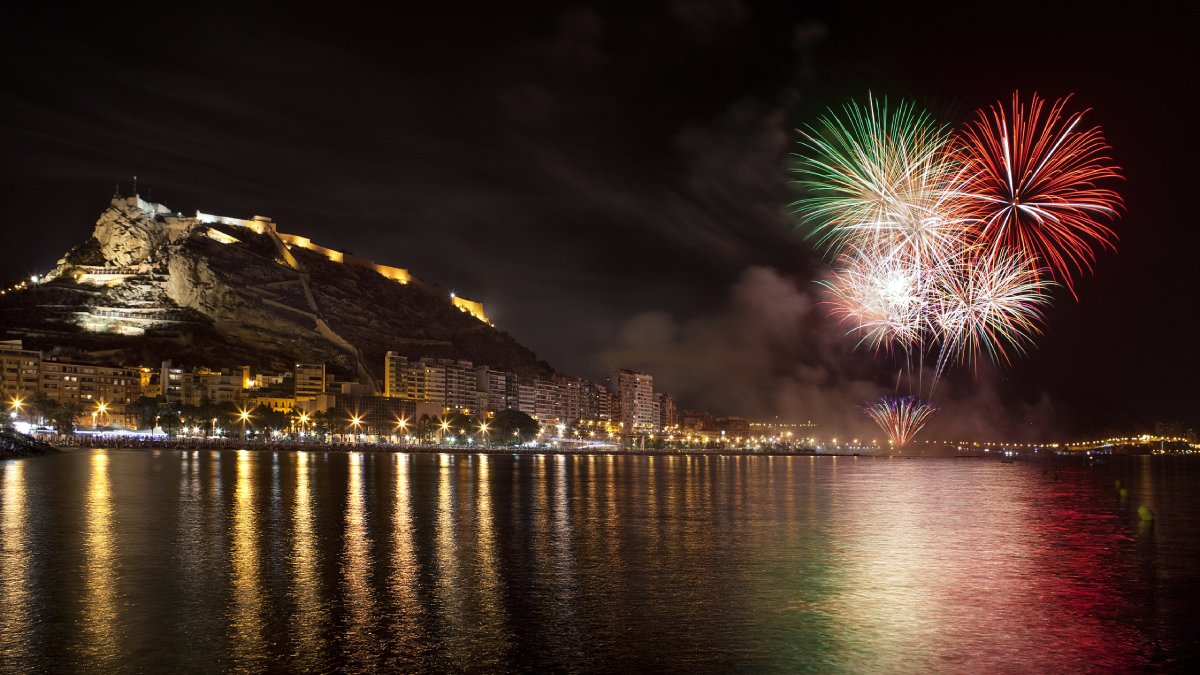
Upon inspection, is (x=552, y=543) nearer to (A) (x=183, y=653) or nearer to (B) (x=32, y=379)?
(A) (x=183, y=653)

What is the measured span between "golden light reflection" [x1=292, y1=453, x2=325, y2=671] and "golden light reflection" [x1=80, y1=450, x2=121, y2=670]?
6.99ft

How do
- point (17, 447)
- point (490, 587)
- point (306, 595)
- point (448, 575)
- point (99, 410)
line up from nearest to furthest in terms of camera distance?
point (306, 595) < point (490, 587) < point (448, 575) < point (17, 447) < point (99, 410)

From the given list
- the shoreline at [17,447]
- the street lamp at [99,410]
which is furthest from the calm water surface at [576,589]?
the street lamp at [99,410]

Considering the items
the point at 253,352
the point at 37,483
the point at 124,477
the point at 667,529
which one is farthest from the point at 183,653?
the point at 253,352

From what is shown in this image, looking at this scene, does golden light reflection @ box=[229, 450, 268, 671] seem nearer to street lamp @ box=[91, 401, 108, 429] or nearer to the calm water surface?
the calm water surface

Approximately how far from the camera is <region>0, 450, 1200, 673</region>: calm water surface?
11.1 m

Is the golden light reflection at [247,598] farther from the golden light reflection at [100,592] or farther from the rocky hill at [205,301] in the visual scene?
the rocky hill at [205,301]

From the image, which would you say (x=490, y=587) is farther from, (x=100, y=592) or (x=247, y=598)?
(x=100, y=592)

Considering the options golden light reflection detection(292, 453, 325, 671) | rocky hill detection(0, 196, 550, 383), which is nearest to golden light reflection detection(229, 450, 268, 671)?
golden light reflection detection(292, 453, 325, 671)

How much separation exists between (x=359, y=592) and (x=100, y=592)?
13.1 ft

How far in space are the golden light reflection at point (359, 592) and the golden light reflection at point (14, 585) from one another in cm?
374

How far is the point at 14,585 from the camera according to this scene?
14.8 metres

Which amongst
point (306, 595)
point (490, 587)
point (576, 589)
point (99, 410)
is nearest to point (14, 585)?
point (306, 595)

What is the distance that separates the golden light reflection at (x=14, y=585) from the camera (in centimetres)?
1102
